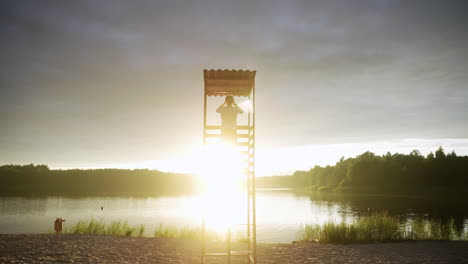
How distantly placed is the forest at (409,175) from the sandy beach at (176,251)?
301 feet

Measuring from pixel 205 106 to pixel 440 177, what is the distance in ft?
359

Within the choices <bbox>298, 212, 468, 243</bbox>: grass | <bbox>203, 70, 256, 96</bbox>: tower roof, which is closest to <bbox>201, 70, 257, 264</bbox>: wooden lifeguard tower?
<bbox>203, 70, 256, 96</bbox>: tower roof

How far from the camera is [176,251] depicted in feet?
38.9

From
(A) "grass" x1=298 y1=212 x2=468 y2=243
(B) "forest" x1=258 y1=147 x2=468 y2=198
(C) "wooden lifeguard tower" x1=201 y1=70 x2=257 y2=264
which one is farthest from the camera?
(B) "forest" x1=258 y1=147 x2=468 y2=198

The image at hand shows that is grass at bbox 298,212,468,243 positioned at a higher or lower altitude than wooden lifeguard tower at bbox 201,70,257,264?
lower

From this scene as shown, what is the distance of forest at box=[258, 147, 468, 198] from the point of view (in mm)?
94875

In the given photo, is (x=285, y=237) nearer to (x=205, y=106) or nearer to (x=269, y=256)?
(x=269, y=256)

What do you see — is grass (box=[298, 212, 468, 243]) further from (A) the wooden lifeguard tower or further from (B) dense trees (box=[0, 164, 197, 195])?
(B) dense trees (box=[0, 164, 197, 195])

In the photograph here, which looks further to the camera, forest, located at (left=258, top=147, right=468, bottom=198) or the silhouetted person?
forest, located at (left=258, top=147, right=468, bottom=198)

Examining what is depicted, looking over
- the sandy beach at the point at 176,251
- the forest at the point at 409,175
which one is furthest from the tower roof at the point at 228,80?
the forest at the point at 409,175

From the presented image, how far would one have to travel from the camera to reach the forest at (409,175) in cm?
9488

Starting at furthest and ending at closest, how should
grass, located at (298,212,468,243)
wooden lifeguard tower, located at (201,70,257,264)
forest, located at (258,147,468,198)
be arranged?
forest, located at (258,147,468,198), grass, located at (298,212,468,243), wooden lifeguard tower, located at (201,70,257,264)

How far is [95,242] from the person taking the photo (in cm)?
1338

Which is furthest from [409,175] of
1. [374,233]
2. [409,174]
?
[374,233]
